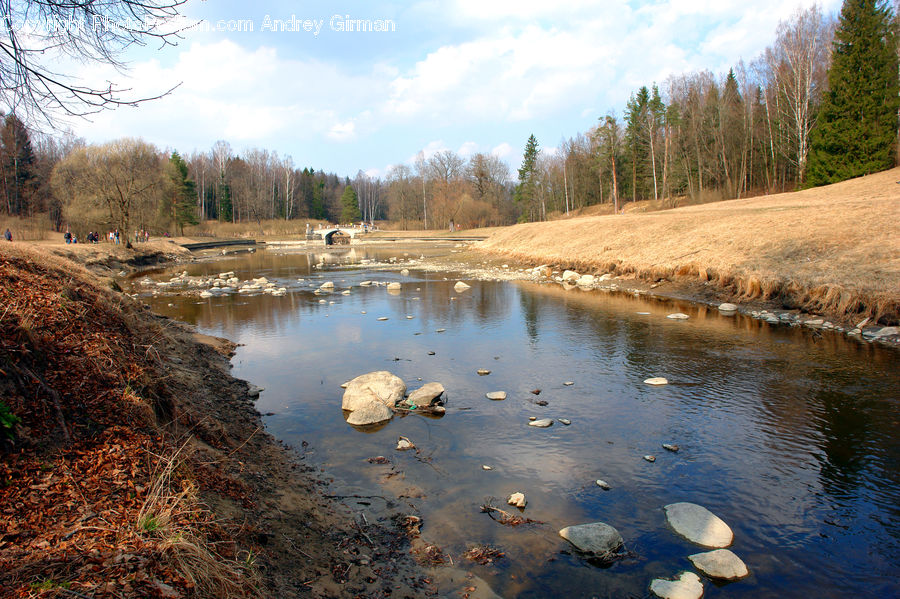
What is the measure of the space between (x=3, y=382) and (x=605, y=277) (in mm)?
25874

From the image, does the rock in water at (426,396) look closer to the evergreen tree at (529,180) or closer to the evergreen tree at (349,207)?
the evergreen tree at (529,180)

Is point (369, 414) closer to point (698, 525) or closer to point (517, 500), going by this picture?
point (517, 500)

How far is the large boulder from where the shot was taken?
940 cm

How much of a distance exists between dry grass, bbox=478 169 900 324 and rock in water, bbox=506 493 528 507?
1395 centimetres

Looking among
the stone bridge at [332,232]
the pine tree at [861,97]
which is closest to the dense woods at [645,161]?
the pine tree at [861,97]

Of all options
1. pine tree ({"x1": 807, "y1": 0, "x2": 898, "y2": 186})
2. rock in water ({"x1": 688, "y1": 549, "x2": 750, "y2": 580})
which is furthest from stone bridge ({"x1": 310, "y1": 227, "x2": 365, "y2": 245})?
rock in water ({"x1": 688, "y1": 549, "x2": 750, "y2": 580})

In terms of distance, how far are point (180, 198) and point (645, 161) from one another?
73.3 m

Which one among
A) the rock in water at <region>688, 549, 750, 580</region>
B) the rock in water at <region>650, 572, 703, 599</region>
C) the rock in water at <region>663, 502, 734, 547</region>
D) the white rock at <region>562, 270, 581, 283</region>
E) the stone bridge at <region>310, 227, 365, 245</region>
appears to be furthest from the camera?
the stone bridge at <region>310, 227, 365, 245</region>

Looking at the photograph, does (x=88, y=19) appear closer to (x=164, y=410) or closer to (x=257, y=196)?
(x=164, y=410)

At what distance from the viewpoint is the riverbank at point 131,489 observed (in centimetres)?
311

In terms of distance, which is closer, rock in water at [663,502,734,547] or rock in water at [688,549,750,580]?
rock in water at [688,549,750,580]

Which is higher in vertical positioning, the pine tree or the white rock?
the pine tree

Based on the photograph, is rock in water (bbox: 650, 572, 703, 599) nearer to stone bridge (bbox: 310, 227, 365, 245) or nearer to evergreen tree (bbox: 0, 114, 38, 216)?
evergreen tree (bbox: 0, 114, 38, 216)

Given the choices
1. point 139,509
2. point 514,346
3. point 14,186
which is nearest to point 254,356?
point 514,346
